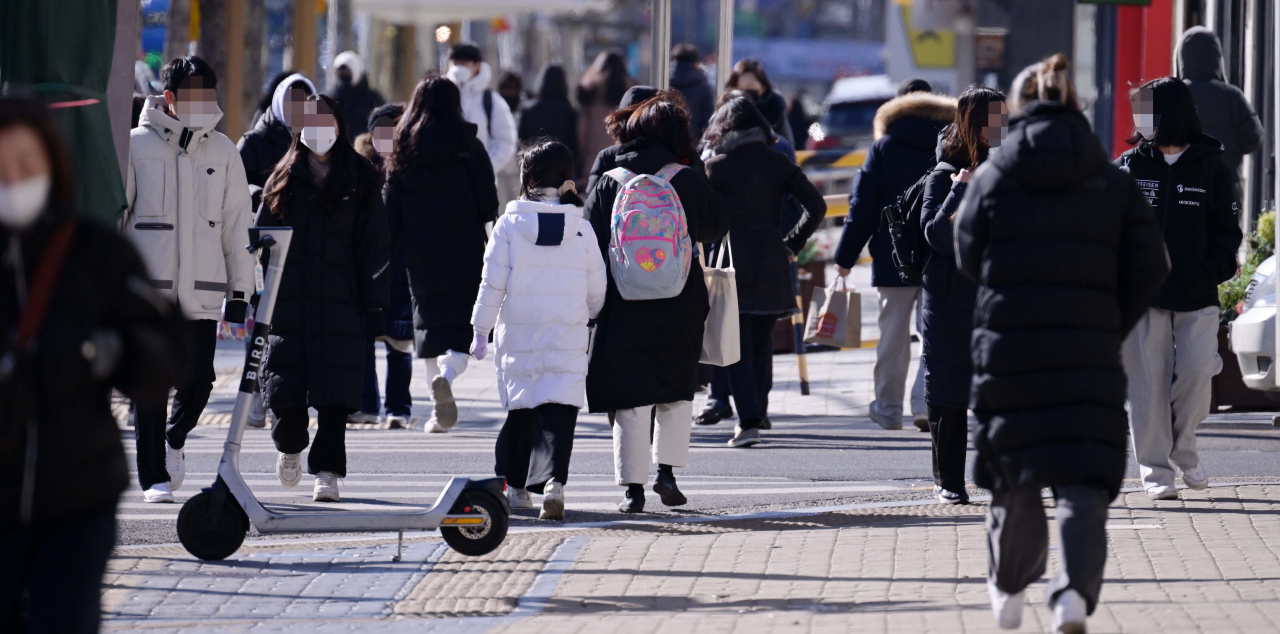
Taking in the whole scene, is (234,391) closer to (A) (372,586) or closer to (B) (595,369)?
(B) (595,369)

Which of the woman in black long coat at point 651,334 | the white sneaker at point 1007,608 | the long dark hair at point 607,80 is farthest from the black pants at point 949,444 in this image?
the long dark hair at point 607,80

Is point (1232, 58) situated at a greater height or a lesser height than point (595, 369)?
greater

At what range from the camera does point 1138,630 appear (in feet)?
18.1

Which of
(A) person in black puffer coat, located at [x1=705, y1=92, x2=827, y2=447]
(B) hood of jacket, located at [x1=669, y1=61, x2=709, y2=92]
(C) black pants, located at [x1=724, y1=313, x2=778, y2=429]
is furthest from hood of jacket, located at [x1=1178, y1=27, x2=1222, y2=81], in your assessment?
(B) hood of jacket, located at [x1=669, y1=61, x2=709, y2=92]

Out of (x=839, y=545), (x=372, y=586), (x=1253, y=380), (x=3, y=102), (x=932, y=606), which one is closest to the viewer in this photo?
(x=3, y=102)

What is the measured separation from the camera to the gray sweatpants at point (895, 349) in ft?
35.8

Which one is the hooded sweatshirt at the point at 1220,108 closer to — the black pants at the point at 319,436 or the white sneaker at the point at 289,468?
the black pants at the point at 319,436

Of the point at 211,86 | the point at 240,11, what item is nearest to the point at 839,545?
the point at 211,86

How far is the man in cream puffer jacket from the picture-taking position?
7859 millimetres

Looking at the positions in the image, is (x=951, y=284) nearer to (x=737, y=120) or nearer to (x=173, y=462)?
(x=737, y=120)

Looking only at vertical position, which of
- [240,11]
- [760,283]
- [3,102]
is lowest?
[760,283]

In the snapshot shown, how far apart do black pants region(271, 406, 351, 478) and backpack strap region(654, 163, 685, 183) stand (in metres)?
1.69

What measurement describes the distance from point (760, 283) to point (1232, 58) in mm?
7995

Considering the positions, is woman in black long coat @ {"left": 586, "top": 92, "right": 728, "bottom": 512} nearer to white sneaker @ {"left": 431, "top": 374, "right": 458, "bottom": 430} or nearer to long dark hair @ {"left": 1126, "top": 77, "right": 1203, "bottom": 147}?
long dark hair @ {"left": 1126, "top": 77, "right": 1203, "bottom": 147}
